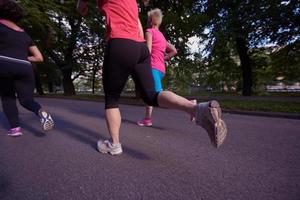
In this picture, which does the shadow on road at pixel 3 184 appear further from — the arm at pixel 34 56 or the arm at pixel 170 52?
the arm at pixel 170 52

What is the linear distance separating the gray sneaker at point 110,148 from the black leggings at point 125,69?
431 millimetres

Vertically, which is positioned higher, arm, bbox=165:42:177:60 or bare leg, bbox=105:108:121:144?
arm, bbox=165:42:177:60

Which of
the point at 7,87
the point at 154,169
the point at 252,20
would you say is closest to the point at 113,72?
the point at 154,169

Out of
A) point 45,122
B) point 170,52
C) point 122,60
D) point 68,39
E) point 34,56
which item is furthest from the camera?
point 68,39

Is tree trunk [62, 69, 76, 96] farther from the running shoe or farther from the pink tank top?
the running shoe

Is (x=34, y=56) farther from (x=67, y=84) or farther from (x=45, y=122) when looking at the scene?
(x=67, y=84)

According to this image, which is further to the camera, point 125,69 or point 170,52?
point 170,52

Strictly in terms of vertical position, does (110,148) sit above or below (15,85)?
below

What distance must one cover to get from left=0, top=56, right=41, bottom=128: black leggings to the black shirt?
8 cm

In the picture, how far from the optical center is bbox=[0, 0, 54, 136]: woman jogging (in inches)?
152

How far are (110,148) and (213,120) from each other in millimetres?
1309

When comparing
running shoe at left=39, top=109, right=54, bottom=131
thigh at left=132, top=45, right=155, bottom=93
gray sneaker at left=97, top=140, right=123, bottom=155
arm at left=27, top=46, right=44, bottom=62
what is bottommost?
gray sneaker at left=97, top=140, right=123, bottom=155

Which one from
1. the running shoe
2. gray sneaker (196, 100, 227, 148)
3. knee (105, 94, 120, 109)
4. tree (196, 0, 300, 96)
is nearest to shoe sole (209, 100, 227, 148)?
gray sneaker (196, 100, 227, 148)

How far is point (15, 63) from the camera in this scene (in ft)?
12.9
